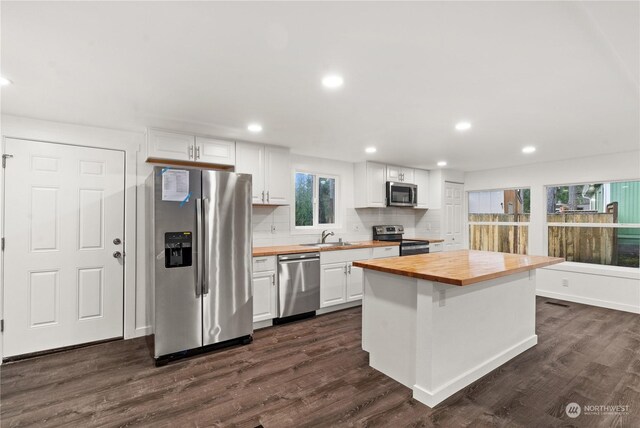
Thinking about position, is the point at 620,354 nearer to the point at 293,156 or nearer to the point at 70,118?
the point at 293,156

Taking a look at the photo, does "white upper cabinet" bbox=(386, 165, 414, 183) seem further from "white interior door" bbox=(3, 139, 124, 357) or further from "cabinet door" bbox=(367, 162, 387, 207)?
"white interior door" bbox=(3, 139, 124, 357)

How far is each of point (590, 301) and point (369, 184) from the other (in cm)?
367

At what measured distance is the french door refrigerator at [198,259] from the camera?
266 centimetres

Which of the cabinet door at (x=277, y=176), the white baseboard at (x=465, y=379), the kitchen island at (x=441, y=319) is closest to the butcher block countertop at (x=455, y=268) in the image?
the kitchen island at (x=441, y=319)

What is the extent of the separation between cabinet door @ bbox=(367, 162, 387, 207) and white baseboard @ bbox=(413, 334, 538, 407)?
271 cm

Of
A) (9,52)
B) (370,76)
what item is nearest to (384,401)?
(370,76)

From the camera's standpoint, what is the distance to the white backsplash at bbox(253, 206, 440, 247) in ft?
13.8

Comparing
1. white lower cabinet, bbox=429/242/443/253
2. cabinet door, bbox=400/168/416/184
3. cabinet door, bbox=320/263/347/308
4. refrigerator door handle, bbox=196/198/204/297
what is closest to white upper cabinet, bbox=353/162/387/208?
cabinet door, bbox=400/168/416/184

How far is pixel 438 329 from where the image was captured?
2115 mm

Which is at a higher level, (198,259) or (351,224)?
(351,224)

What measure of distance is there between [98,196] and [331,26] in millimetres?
2947

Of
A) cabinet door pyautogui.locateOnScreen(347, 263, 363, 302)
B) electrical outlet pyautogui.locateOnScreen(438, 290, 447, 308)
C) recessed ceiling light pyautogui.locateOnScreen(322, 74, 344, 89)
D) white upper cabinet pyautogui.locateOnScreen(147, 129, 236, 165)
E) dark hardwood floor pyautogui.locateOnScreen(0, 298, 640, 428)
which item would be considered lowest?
dark hardwood floor pyautogui.locateOnScreen(0, 298, 640, 428)

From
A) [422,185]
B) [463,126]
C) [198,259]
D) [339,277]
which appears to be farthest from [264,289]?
[422,185]

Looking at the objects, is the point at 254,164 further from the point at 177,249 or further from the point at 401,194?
the point at 401,194
